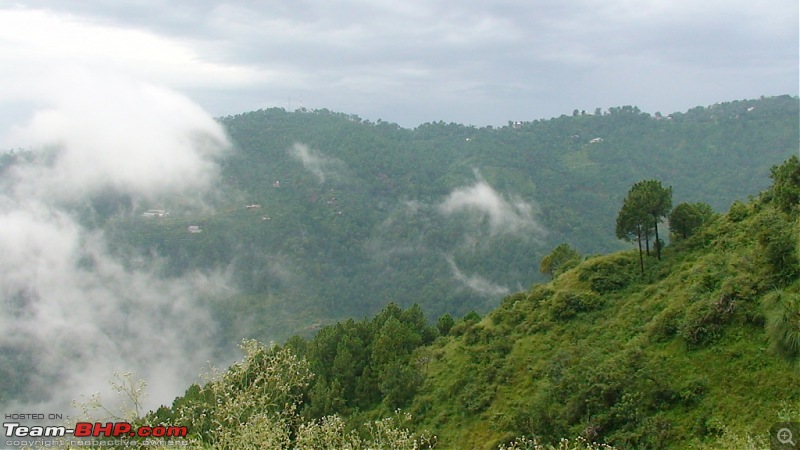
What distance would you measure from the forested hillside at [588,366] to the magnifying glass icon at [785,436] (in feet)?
1.80

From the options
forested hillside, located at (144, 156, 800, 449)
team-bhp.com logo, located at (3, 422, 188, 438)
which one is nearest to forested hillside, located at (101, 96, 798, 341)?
forested hillside, located at (144, 156, 800, 449)

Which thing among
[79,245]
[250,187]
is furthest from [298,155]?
[79,245]

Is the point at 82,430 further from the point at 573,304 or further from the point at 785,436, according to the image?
the point at 573,304

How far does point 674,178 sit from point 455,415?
487 ft

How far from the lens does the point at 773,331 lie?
42.6ft

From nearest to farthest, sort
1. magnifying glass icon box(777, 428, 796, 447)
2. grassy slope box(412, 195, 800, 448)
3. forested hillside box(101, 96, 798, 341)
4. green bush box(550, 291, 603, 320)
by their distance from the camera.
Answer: magnifying glass icon box(777, 428, 796, 447)
grassy slope box(412, 195, 800, 448)
green bush box(550, 291, 603, 320)
forested hillside box(101, 96, 798, 341)

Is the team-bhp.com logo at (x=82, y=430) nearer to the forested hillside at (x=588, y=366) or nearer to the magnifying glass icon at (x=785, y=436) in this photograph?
the forested hillside at (x=588, y=366)

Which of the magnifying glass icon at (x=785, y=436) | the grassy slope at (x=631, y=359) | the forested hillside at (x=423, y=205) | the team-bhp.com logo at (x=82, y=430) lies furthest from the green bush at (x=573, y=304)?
the forested hillside at (x=423, y=205)

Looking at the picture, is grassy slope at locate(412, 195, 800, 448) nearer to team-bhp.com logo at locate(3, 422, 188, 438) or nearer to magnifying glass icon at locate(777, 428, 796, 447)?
magnifying glass icon at locate(777, 428, 796, 447)

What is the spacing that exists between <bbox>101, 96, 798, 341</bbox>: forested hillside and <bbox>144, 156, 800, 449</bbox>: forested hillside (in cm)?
6849

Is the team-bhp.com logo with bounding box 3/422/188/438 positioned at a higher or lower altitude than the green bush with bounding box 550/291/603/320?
higher

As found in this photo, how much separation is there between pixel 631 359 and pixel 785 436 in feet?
39.7

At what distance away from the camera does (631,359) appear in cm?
2242

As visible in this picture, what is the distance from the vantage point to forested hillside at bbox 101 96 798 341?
11919cm
